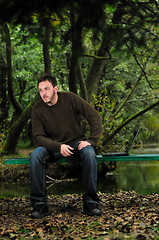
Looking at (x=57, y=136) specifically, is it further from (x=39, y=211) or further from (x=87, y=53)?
(x=87, y=53)

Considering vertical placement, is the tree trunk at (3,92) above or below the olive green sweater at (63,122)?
above

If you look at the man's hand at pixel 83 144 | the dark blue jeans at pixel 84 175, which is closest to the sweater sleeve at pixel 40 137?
the dark blue jeans at pixel 84 175

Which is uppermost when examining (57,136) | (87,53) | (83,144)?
(87,53)

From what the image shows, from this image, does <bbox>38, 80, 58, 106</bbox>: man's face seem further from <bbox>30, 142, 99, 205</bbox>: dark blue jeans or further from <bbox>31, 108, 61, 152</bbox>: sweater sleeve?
<bbox>30, 142, 99, 205</bbox>: dark blue jeans

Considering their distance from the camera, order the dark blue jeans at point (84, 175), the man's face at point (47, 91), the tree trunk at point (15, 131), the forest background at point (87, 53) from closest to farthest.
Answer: the forest background at point (87, 53), the dark blue jeans at point (84, 175), the man's face at point (47, 91), the tree trunk at point (15, 131)

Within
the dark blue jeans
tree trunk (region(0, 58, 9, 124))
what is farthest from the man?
tree trunk (region(0, 58, 9, 124))

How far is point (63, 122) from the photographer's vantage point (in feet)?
16.8

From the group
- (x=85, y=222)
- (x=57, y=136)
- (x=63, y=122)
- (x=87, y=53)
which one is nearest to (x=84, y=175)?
(x=85, y=222)

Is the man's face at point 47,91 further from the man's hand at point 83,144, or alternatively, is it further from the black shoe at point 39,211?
the black shoe at point 39,211

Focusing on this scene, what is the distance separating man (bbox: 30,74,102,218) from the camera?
15.5ft

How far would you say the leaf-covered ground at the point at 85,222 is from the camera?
3.90m

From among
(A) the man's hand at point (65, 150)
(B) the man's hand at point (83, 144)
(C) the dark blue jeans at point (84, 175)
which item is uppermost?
(B) the man's hand at point (83, 144)

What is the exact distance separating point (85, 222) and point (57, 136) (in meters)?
1.33

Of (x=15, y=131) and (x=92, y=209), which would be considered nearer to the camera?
(x=92, y=209)
